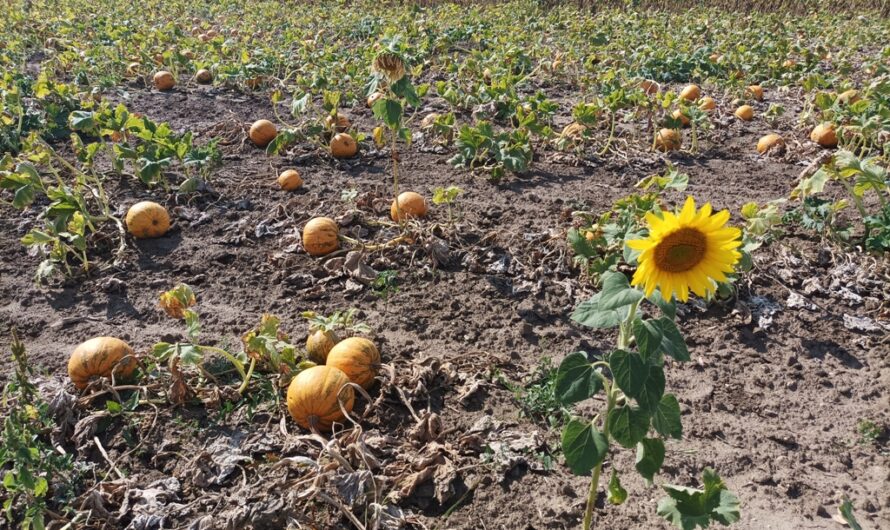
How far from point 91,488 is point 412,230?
2.93 m

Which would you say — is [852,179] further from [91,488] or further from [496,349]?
[91,488]

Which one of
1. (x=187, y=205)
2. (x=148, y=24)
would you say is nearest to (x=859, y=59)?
(x=187, y=205)

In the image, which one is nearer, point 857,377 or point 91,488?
point 91,488

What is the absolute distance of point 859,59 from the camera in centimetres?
1127

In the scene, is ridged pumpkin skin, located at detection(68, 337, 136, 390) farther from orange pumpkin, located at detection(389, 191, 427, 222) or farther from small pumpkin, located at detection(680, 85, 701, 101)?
small pumpkin, located at detection(680, 85, 701, 101)

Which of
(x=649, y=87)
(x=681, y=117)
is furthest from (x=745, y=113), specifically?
(x=681, y=117)

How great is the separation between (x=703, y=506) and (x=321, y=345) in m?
2.27

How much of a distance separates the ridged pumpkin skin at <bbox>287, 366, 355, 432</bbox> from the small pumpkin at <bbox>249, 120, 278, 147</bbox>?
15.6ft

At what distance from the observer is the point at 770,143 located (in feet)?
22.7

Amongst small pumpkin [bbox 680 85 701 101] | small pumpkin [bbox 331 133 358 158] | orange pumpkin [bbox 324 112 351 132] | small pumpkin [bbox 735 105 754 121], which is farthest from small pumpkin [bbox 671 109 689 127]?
orange pumpkin [bbox 324 112 351 132]

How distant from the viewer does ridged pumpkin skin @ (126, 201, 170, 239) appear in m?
5.30

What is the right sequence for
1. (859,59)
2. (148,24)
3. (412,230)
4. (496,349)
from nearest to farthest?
(496,349) < (412,230) < (859,59) < (148,24)

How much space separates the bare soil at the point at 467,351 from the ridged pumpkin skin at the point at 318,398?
0.12 meters

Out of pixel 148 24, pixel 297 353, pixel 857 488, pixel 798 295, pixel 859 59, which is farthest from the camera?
pixel 148 24
